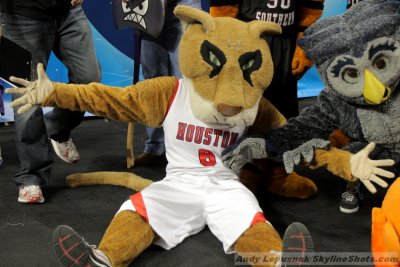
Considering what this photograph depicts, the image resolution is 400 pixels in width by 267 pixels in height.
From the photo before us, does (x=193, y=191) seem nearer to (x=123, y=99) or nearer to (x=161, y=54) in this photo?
(x=123, y=99)

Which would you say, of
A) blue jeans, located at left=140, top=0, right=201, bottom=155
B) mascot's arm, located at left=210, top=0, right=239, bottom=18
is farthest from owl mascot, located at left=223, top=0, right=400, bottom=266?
blue jeans, located at left=140, top=0, right=201, bottom=155

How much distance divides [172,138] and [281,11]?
0.66 meters

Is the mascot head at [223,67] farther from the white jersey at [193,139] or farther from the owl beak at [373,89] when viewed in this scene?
the owl beak at [373,89]

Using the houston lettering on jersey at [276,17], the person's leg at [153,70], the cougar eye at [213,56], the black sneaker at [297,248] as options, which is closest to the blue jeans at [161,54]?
the person's leg at [153,70]

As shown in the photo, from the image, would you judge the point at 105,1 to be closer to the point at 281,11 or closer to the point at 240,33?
the point at 281,11

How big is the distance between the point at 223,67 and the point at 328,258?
0.67m

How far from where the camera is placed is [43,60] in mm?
1990

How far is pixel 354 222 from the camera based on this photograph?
Answer: 1825mm

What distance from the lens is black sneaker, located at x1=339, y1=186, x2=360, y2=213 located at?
6.27 ft

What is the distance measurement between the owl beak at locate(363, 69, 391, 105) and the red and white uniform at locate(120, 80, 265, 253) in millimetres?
423

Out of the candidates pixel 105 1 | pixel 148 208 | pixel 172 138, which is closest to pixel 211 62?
pixel 172 138

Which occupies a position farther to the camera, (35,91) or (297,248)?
(35,91)

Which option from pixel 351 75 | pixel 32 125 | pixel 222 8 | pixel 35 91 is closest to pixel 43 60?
pixel 32 125

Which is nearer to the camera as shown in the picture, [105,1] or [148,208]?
[148,208]
